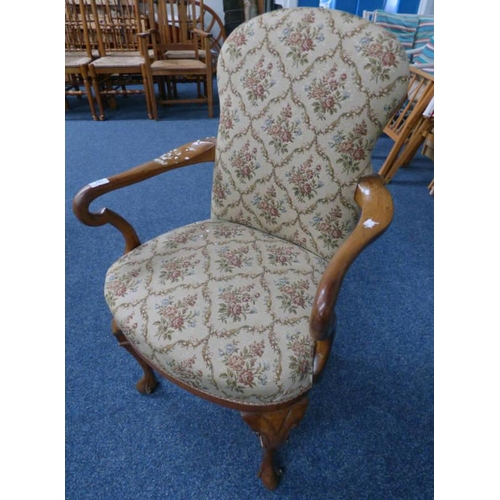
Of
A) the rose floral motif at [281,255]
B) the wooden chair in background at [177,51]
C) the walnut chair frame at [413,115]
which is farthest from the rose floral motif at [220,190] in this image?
the wooden chair in background at [177,51]

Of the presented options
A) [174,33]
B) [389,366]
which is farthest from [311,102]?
[174,33]

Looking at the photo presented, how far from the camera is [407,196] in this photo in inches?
84.6

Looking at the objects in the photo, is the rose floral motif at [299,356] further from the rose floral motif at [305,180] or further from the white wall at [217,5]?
the white wall at [217,5]

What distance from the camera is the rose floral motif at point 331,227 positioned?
2.78 feet

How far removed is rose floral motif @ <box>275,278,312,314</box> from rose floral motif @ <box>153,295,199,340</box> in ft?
0.63

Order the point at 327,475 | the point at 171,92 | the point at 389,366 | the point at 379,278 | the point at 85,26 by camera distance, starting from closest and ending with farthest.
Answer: the point at 327,475, the point at 389,366, the point at 379,278, the point at 85,26, the point at 171,92

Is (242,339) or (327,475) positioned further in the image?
(327,475)

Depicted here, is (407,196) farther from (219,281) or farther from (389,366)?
(219,281)

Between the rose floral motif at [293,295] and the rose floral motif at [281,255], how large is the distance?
66mm

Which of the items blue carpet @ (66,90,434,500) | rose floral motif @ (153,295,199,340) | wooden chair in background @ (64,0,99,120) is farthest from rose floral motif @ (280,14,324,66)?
wooden chair in background @ (64,0,99,120)

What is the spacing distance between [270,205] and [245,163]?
13 centimetres

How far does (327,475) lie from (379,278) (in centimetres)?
86

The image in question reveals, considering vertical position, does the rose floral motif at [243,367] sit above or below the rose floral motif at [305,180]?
below

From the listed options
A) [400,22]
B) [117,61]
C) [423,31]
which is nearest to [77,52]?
[117,61]
